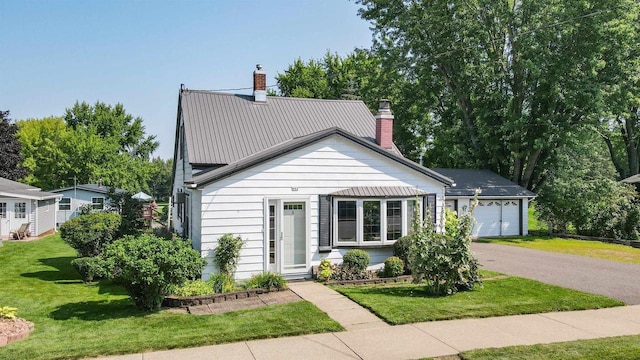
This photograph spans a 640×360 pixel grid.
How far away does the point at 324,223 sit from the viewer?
42.8 feet


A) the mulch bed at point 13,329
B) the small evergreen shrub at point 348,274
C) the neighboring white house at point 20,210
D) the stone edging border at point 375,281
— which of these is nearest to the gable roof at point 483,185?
the stone edging border at point 375,281

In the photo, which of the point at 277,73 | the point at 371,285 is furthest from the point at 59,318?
the point at 277,73

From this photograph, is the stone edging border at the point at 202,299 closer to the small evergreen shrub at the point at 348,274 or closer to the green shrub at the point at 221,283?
the green shrub at the point at 221,283

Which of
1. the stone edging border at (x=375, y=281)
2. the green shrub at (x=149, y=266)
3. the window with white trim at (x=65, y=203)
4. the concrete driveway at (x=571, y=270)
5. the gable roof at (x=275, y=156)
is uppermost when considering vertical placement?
the gable roof at (x=275, y=156)

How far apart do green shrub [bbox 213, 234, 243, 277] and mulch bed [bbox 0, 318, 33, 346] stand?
4.30 meters

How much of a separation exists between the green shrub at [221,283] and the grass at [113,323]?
1.62 meters

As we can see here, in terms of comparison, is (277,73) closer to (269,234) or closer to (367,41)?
(367,41)

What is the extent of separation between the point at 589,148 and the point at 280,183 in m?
21.6

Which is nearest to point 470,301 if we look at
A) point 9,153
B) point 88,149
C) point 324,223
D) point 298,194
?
point 324,223

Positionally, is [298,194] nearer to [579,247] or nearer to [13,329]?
[13,329]

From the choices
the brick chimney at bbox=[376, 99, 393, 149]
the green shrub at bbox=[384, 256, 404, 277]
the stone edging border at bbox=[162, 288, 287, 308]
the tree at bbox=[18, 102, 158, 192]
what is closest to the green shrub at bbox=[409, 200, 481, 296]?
the green shrub at bbox=[384, 256, 404, 277]

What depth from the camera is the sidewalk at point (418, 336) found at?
23.3 feet

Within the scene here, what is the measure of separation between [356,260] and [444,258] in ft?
9.94

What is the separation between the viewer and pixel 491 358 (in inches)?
270
